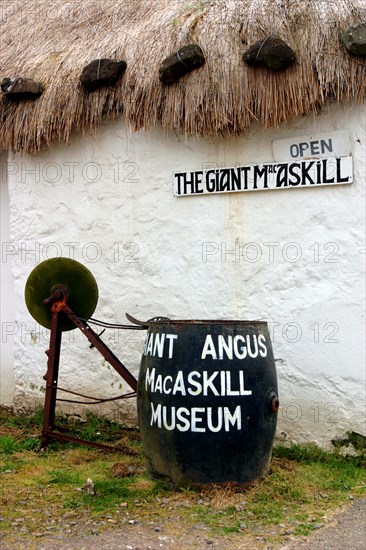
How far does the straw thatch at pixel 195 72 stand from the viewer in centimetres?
445

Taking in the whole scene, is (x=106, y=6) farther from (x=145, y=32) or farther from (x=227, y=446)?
(x=227, y=446)

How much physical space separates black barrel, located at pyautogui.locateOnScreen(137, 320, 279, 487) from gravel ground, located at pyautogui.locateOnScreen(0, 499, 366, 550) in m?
0.44

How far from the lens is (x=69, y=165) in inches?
219

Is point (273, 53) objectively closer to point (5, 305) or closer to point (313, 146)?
point (313, 146)

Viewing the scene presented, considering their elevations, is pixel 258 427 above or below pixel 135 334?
below

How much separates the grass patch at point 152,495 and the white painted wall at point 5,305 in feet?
3.74

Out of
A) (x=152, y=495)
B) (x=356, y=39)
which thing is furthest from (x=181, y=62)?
(x=152, y=495)

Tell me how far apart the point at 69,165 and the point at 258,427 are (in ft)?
9.08

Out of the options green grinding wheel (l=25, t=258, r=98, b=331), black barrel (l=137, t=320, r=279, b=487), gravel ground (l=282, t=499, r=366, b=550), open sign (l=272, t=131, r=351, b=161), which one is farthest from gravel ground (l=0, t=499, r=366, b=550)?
open sign (l=272, t=131, r=351, b=161)

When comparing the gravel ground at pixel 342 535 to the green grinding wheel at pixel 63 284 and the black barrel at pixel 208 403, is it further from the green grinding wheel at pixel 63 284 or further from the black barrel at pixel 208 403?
the green grinding wheel at pixel 63 284

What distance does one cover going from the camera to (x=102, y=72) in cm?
504

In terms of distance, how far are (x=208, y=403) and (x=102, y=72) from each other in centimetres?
Answer: 263

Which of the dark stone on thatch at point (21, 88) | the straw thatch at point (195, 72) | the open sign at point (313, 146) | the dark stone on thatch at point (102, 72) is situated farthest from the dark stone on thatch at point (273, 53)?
the dark stone on thatch at point (21, 88)

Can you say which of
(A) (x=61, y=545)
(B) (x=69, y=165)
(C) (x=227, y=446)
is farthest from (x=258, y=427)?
(B) (x=69, y=165)
